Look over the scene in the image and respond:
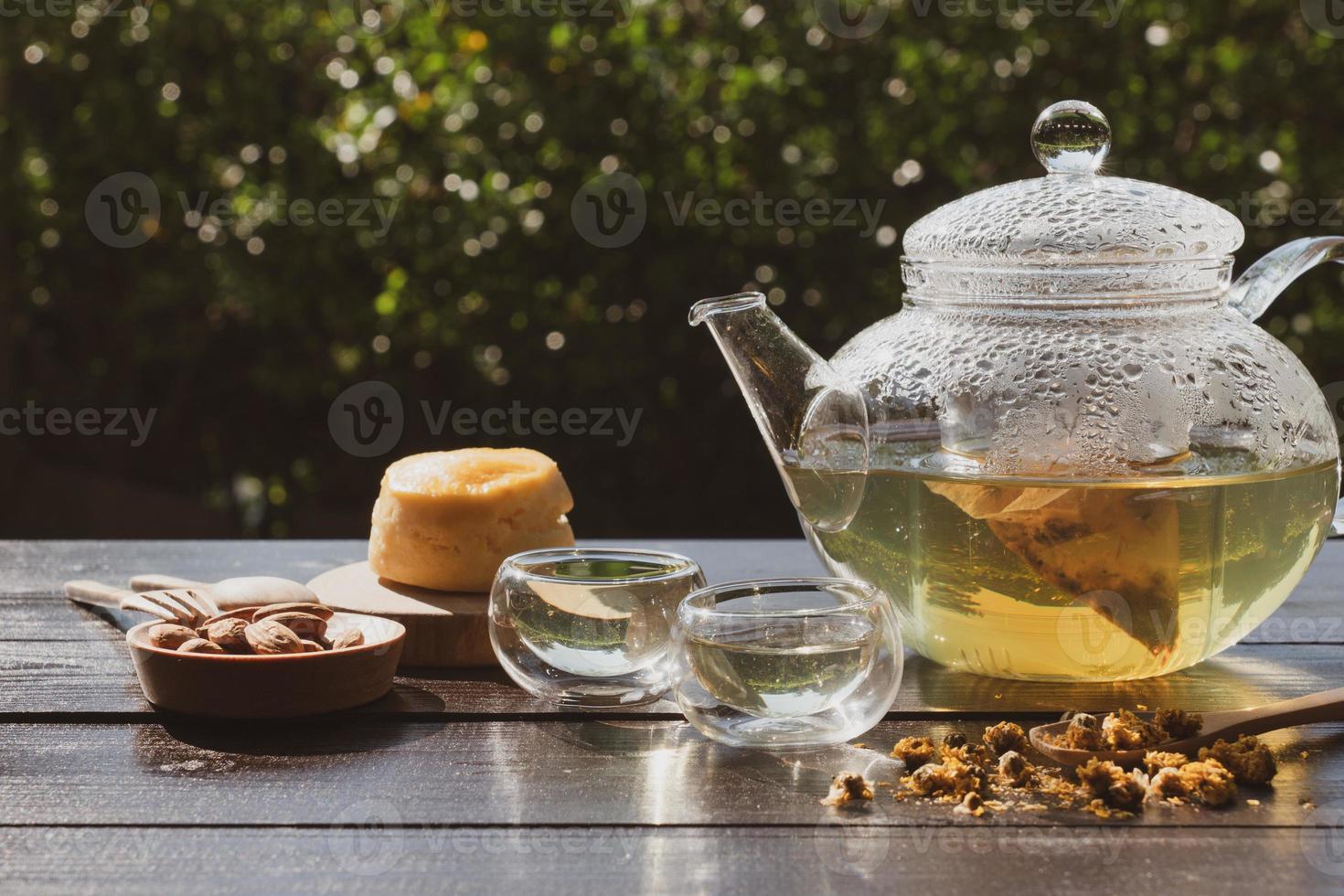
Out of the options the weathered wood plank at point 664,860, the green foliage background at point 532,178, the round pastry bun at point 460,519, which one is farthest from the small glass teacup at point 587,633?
the green foliage background at point 532,178

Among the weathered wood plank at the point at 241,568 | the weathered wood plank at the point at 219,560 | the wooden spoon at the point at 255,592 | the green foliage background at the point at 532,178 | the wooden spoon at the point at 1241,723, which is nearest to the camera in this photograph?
the wooden spoon at the point at 1241,723

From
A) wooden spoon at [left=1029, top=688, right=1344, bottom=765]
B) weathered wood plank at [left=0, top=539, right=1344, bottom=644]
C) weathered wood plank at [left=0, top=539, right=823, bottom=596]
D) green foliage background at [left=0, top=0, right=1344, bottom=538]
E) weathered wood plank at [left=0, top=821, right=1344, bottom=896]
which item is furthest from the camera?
green foliage background at [left=0, top=0, right=1344, bottom=538]

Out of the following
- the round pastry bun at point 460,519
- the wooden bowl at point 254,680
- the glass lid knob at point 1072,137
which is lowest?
the wooden bowl at point 254,680

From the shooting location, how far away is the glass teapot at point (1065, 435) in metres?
0.99

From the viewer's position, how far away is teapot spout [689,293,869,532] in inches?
41.7

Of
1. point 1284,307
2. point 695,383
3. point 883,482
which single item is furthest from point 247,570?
point 1284,307

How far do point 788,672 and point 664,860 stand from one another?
0.63 ft

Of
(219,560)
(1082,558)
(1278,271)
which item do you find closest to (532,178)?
(219,560)

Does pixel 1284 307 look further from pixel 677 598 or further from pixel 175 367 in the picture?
pixel 175 367

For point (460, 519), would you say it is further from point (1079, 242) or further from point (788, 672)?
point (1079, 242)

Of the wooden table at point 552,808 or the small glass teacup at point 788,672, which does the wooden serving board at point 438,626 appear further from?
the small glass teacup at point 788,672

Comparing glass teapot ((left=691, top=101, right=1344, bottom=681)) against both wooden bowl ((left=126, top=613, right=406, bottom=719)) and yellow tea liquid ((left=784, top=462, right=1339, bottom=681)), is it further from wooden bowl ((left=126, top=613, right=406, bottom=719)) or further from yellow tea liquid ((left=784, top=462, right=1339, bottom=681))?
wooden bowl ((left=126, top=613, right=406, bottom=719))

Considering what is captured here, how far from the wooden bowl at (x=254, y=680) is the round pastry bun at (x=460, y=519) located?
0.64 ft

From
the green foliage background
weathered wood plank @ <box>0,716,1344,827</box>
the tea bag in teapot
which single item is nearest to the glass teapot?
the tea bag in teapot
